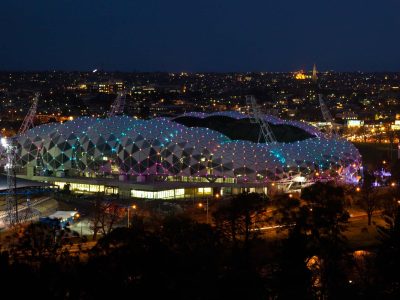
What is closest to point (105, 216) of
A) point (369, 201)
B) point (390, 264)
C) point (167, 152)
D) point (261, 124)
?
point (167, 152)

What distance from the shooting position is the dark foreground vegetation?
62.8 feet

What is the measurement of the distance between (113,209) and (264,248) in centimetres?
1093

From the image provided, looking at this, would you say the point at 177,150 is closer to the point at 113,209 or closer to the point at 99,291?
the point at 113,209

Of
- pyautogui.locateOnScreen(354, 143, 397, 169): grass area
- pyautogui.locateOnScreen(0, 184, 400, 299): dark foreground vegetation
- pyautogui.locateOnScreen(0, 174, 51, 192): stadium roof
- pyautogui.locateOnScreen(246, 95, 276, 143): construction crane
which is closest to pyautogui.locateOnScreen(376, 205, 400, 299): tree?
pyautogui.locateOnScreen(0, 184, 400, 299): dark foreground vegetation

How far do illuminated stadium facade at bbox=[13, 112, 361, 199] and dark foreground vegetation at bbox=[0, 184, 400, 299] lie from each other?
1752 centimetres

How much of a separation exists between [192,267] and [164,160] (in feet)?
89.1

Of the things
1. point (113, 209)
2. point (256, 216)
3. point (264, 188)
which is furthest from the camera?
point (264, 188)

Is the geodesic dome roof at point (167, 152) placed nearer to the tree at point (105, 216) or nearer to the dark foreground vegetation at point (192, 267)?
the tree at point (105, 216)

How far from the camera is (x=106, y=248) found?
21.6 meters

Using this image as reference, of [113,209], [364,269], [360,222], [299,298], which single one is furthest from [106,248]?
[360,222]

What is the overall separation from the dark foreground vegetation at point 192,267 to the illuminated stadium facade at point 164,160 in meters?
17.5

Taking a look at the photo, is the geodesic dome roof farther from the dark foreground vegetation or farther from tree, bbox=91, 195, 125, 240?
the dark foreground vegetation

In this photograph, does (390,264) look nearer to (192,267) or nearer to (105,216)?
(192,267)

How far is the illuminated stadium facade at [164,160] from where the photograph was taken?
47.4 meters
